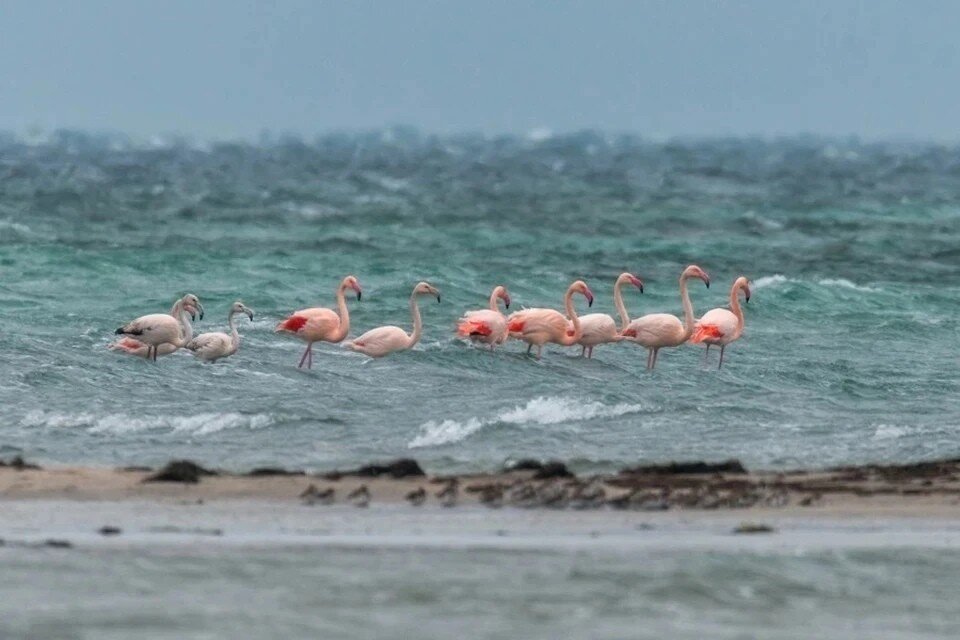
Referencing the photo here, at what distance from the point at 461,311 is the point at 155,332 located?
23.0 feet

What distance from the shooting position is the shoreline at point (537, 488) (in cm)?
1172

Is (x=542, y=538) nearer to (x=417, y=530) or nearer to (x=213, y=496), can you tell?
(x=417, y=530)

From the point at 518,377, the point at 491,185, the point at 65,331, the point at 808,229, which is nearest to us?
the point at 518,377

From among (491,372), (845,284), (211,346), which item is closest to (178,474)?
(211,346)

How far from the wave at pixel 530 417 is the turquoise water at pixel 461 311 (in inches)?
1.3

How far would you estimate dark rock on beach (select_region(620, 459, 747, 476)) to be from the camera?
1320 cm

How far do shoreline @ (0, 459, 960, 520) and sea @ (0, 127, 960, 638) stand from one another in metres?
1.01

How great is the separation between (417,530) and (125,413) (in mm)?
6000

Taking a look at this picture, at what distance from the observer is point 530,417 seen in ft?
54.4

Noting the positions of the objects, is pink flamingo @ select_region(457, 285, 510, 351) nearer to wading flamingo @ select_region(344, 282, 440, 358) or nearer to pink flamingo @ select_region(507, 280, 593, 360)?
pink flamingo @ select_region(507, 280, 593, 360)

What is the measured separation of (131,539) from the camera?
Result: 10.5 meters

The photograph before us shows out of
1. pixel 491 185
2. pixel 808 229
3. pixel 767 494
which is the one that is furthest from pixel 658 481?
pixel 491 185

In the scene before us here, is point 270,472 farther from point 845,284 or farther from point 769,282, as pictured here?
point 845,284

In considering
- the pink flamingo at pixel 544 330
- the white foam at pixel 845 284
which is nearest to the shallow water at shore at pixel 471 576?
the pink flamingo at pixel 544 330
